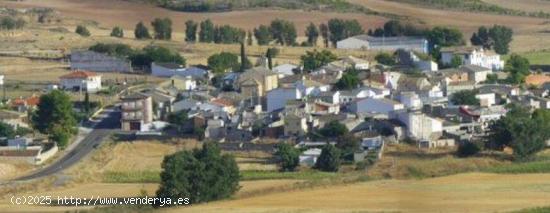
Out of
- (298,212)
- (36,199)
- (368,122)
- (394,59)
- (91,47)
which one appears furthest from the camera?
(91,47)

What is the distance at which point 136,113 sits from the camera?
29.2 ft

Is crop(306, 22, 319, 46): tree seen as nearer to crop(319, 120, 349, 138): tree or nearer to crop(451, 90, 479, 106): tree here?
crop(451, 90, 479, 106): tree

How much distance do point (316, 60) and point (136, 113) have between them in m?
2.68

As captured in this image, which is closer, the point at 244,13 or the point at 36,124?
the point at 36,124

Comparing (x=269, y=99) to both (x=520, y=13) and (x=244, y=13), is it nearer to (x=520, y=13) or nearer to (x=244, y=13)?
(x=520, y=13)

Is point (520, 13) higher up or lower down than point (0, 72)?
higher up

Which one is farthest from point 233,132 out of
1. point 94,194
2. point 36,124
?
point 94,194

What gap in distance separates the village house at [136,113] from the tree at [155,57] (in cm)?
259

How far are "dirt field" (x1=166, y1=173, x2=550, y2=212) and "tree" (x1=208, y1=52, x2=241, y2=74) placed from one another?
17.5ft

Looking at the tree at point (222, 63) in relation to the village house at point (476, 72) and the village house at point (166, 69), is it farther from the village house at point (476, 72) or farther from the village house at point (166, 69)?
the village house at point (476, 72)

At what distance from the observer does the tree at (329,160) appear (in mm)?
6832

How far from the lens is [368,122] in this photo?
810cm

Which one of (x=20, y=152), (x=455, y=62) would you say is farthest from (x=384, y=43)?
(x=20, y=152)

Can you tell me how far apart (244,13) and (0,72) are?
2.08 m
